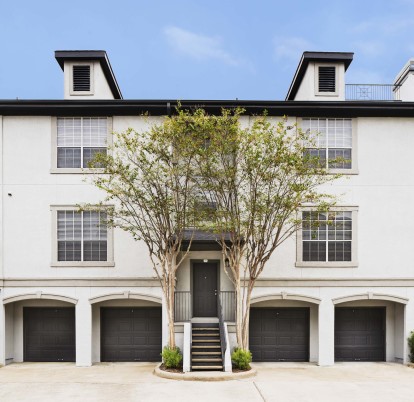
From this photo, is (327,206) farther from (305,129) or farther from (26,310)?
(26,310)

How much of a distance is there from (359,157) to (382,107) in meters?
2.16

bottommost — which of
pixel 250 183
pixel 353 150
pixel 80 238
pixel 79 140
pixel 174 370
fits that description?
pixel 174 370

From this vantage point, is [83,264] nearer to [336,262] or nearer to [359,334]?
[336,262]

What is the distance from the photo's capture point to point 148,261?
17922 mm

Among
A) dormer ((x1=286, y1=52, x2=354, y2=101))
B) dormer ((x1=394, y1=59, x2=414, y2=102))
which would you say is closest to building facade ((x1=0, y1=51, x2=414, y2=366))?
dormer ((x1=286, y1=52, x2=354, y2=101))

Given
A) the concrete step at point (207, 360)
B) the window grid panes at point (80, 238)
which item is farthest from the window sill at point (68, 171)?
the concrete step at point (207, 360)

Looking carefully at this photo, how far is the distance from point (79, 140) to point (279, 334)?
11.3 metres

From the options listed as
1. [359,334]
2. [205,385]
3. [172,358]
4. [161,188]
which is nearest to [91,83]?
[161,188]

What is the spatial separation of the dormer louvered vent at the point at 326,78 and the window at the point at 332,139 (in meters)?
2.29

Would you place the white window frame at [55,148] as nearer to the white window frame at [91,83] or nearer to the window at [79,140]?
the window at [79,140]

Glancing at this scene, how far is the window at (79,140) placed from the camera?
18219 millimetres

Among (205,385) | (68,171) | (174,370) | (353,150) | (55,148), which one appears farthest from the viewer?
(353,150)

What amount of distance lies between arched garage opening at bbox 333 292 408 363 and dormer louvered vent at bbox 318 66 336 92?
911 cm

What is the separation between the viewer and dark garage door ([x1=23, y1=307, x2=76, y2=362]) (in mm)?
18734
